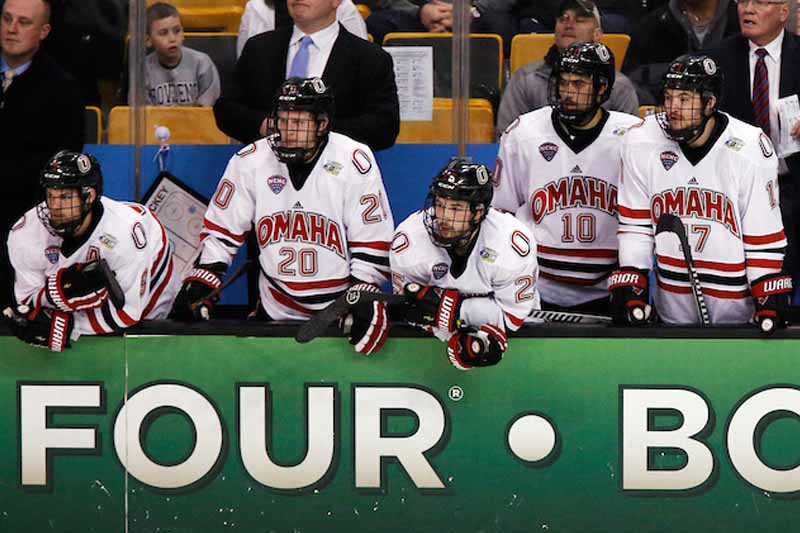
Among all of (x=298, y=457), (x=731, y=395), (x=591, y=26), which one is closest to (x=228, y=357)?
(x=298, y=457)

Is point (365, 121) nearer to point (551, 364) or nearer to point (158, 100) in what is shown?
point (158, 100)

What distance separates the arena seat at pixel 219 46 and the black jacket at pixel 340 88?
0.16 metres

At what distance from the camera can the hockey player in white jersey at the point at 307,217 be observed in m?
4.80

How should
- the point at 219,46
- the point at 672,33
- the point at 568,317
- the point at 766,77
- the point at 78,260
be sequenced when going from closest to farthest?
the point at 78,260 → the point at 568,317 → the point at 766,77 → the point at 672,33 → the point at 219,46

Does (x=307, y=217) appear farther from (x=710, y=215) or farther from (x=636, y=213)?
(x=710, y=215)

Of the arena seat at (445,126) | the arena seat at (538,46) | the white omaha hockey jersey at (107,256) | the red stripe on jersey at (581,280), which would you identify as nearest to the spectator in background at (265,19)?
the arena seat at (445,126)

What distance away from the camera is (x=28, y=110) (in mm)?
5438

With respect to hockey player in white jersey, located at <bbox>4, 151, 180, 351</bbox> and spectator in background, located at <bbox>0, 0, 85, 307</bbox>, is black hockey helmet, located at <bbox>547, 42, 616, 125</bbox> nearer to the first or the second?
hockey player in white jersey, located at <bbox>4, 151, 180, 351</bbox>

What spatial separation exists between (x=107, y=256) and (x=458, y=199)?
3.68ft

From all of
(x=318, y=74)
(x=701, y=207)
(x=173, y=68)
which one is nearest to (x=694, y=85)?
(x=701, y=207)

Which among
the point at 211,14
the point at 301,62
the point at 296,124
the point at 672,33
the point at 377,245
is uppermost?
the point at 211,14

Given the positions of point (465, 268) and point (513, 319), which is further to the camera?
point (465, 268)

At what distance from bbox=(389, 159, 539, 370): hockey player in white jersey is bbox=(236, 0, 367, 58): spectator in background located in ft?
4.17

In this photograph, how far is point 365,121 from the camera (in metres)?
5.31
